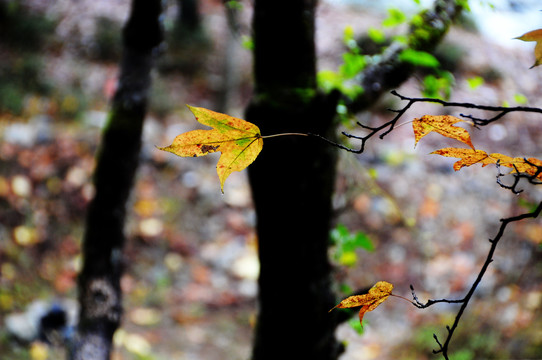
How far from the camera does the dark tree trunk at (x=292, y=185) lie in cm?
97

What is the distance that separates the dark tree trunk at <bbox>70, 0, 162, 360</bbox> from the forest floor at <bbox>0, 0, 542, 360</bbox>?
29.5 inches

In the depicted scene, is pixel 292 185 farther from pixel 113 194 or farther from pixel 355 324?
pixel 113 194

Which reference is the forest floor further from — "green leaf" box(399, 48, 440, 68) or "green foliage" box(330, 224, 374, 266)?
"green foliage" box(330, 224, 374, 266)

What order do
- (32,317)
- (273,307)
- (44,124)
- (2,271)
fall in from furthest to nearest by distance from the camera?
(44,124), (2,271), (32,317), (273,307)

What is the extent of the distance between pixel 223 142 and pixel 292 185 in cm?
46

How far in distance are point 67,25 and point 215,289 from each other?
17.0 ft

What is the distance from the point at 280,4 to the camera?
946 mm

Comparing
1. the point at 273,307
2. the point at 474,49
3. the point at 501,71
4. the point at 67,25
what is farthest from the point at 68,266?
the point at 474,49

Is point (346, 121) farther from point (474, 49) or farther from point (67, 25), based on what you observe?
point (474, 49)

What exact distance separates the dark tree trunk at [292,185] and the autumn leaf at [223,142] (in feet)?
1.34

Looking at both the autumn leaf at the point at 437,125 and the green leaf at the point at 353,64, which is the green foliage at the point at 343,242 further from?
the autumn leaf at the point at 437,125

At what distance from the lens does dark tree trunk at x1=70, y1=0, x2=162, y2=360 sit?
58.4 inches

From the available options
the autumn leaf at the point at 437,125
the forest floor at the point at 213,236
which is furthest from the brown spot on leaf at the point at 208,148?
the forest floor at the point at 213,236

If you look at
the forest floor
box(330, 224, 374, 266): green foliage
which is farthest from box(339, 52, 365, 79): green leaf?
the forest floor
